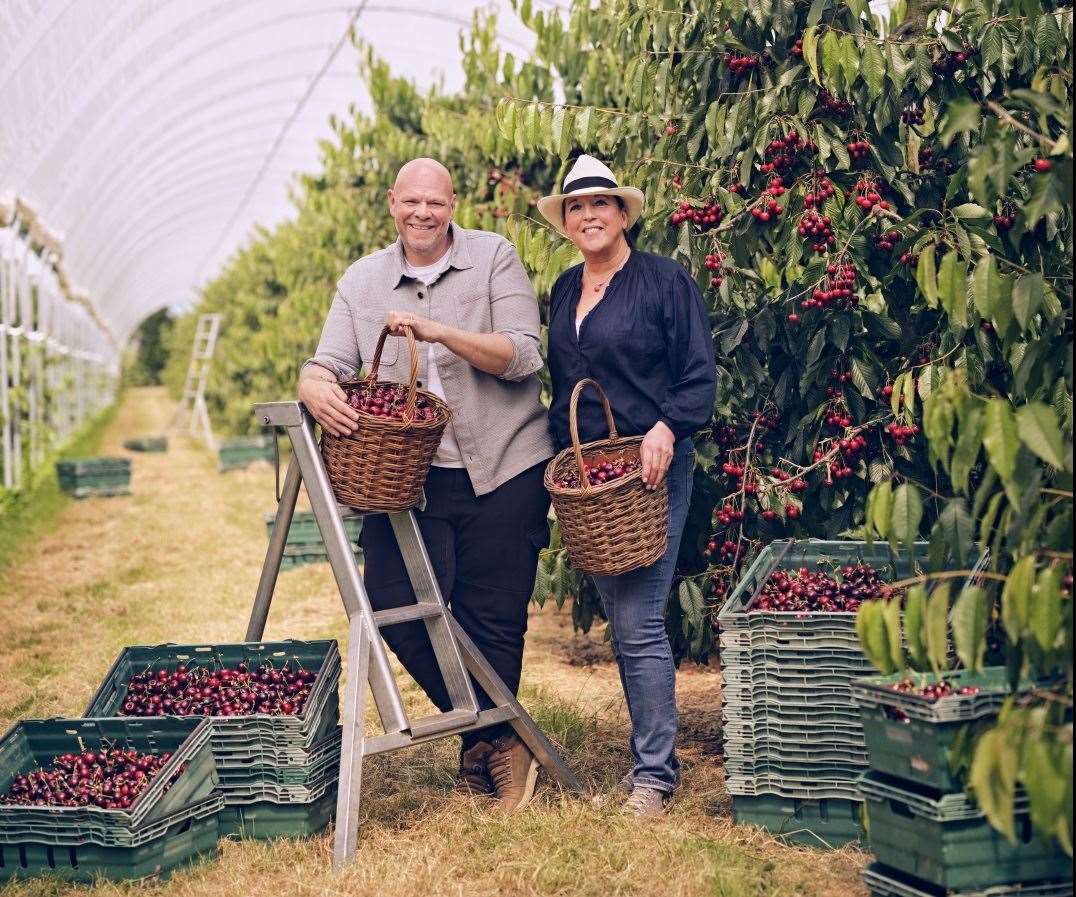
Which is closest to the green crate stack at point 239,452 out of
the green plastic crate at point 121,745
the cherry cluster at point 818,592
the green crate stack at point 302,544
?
the green crate stack at point 302,544

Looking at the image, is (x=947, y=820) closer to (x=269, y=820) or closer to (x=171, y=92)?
(x=269, y=820)

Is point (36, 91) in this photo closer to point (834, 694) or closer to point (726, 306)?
point (726, 306)

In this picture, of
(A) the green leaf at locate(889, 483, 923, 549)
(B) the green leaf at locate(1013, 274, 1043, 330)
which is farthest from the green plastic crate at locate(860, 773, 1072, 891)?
(B) the green leaf at locate(1013, 274, 1043, 330)

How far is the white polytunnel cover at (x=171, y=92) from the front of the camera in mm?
9266

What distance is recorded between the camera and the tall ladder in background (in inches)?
789

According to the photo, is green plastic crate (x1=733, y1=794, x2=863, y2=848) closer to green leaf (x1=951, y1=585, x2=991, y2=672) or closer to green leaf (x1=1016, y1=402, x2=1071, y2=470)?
green leaf (x1=951, y1=585, x2=991, y2=672)

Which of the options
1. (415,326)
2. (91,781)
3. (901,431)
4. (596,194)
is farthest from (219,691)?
(901,431)

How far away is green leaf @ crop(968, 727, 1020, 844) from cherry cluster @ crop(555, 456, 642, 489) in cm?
132

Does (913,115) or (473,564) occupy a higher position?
(913,115)

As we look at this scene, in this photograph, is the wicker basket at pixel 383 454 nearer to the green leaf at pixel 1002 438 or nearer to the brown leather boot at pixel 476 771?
the brown leather boot at pixel 476 771

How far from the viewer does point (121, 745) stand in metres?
3.49

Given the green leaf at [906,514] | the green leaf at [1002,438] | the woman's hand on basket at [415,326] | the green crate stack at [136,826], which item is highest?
the woman's hand on basket at [415,326]

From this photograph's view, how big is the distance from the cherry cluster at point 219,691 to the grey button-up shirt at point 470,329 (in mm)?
772

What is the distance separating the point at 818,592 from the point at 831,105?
1.46 meters
